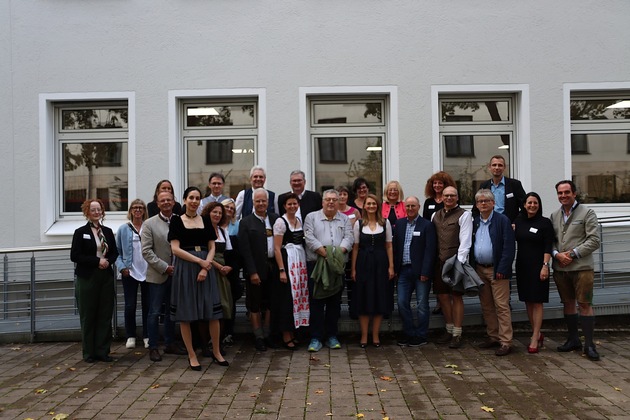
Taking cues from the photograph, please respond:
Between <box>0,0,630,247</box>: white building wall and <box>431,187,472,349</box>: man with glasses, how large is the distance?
6.28ft

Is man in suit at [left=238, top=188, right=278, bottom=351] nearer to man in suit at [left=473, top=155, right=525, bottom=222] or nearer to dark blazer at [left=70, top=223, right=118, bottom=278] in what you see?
dark blazer at [left=70, top=223, right=118, bottom=278]


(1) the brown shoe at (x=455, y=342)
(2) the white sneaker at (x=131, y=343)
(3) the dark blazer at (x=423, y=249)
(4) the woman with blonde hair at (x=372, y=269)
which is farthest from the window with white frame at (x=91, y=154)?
(1) the brown shoe at (x=455, y=342)

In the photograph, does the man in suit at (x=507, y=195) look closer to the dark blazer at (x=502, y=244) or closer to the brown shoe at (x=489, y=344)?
the dark blazer at (x=502, y=244)

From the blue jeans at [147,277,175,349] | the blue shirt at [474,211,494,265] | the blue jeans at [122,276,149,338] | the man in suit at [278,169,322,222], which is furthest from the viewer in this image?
the man in suit at [278,169,322,222]

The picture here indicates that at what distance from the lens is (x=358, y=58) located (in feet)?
29.5

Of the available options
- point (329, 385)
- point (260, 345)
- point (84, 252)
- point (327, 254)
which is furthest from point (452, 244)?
point (84, 252)

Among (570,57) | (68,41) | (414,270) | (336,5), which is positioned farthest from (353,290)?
(68,41)

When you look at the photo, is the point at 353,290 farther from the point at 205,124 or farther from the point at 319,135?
the point at 205,124

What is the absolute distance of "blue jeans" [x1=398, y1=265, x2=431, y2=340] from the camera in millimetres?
7102

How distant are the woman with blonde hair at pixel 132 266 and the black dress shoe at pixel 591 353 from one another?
16.1 ft

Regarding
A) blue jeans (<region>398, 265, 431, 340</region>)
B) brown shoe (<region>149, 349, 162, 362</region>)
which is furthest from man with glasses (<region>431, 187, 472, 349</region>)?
brown shoe (<region>149, 349, 162, 362</region>)

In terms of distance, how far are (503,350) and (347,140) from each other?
410 cm

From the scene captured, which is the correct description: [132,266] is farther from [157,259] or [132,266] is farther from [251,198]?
[251,198]

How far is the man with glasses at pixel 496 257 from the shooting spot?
674 cm
